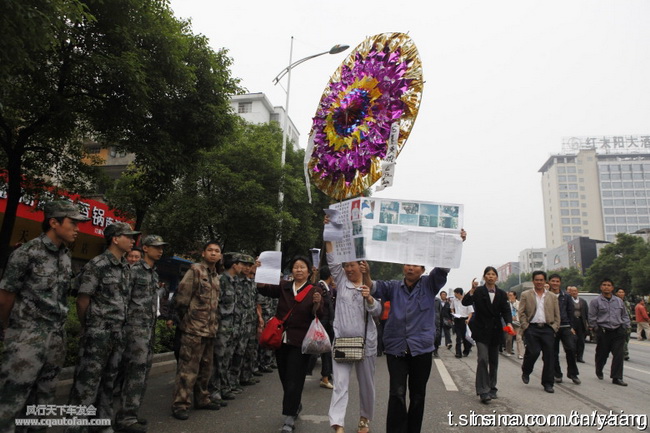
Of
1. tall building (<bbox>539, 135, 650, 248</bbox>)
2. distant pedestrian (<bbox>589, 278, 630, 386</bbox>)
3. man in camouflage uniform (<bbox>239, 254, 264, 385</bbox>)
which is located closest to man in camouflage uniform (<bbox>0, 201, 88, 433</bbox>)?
man in camouflage uniform (<bbox>239, 254, 264, 385</bbox>)

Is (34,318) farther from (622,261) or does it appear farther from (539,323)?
(622,261)

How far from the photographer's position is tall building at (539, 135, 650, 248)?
117938 mm

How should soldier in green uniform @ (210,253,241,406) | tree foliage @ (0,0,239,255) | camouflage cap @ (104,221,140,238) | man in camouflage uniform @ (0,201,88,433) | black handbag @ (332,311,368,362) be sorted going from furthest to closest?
tree foliage @ (0,0,239,255) < soldier in green uniform @ (210,253,241,406) < camouflage cap @ (104,221,140,238) < black handbag @ (332,311,368,362) < man in camouflage uniform @ (0,201,88,433)

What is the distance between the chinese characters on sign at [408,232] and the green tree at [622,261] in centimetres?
4664

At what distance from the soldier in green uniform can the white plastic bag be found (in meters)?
1.63

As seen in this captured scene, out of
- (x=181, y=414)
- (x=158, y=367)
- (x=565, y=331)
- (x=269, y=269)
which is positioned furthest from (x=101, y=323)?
(x=565, y=331)

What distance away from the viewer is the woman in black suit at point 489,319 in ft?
20.4

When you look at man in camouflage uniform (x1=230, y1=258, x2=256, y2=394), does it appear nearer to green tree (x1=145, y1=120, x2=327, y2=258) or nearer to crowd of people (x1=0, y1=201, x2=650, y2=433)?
crowd of people (x1=0, y1=201, x2=650, y2=433)

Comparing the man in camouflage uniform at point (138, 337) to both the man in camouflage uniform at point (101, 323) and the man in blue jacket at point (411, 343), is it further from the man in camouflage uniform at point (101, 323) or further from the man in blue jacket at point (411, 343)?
the man in blue jacket at point (411, 343)

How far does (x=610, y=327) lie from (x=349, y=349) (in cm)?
630

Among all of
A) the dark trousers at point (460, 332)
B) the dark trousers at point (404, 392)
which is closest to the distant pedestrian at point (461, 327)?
the dark trousers at point (460, 332)

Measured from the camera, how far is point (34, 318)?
348cm

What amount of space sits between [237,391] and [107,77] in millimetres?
5863

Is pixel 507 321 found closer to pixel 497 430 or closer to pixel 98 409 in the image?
pixel 497 430
